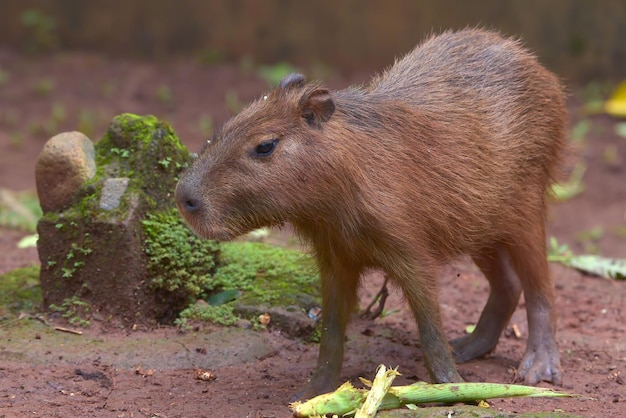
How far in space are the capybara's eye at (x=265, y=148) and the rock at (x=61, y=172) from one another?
146 cm

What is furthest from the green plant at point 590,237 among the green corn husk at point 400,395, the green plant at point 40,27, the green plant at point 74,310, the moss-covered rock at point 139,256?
the green plant at point 40,27

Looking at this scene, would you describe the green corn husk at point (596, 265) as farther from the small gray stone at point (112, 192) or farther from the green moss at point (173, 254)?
the small gray stone at point (112, 192)

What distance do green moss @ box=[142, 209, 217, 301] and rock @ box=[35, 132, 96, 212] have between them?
46 centimetres

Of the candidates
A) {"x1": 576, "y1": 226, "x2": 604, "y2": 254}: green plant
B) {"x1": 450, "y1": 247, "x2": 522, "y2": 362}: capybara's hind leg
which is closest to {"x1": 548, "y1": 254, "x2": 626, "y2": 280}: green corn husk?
{"x1": 576, "y1": 226, "x2": 604, "y2": 254}: green plant

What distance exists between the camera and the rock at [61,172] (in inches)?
203

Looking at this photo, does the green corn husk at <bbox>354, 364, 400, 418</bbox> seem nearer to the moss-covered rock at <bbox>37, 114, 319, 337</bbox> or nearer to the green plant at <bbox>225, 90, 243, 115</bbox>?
the moss-covered rock at <bbox>37, 114, 319, 337</bbox>

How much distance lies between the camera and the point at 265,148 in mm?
4141

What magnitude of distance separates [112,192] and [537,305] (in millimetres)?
2451

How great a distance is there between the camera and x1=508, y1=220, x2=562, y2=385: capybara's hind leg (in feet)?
16.6

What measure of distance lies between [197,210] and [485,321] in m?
2.13

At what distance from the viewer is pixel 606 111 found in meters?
10.8

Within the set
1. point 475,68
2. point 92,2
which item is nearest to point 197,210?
point 475,68

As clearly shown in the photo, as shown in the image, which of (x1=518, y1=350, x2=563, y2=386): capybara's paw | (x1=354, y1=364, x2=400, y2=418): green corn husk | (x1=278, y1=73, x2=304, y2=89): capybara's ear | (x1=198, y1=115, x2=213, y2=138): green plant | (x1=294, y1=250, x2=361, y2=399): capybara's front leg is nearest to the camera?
(x1=354, y1=364, x2=400, y2=418): green corn husk

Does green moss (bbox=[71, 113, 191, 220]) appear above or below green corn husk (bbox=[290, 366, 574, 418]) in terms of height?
above
